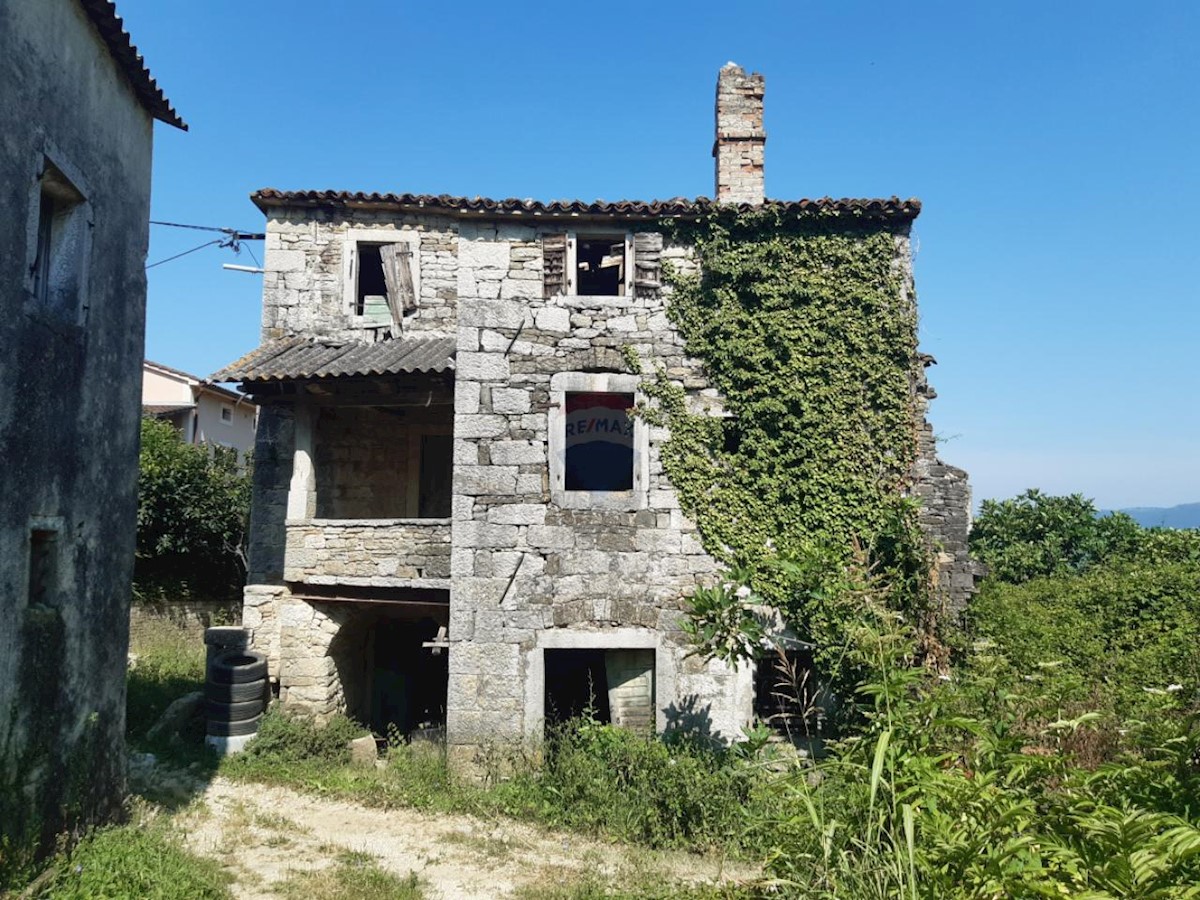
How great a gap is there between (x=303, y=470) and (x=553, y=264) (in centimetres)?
449

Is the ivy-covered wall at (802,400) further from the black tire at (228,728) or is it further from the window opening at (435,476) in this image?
the black tire at (228,728)

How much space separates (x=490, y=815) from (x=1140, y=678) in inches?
287

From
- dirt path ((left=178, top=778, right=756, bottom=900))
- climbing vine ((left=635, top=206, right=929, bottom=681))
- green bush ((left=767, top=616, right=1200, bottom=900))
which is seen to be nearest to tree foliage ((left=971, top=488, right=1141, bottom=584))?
climbing vine ((left=635, top=206, right=929, bottom=681))

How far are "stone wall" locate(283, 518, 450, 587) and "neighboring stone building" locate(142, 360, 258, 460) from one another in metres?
12.7

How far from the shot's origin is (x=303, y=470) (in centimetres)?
1112

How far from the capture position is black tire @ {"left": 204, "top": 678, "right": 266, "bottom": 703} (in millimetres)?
10398

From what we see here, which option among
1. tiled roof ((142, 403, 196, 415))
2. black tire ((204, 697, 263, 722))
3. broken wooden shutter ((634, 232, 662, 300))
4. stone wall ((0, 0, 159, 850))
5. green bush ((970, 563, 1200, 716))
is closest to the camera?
stone wall ((0, 0, 159, 850))

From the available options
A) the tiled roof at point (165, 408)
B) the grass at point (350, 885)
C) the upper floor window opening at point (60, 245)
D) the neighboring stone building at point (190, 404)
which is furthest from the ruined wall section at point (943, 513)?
the tiled roof at point (165, 408)

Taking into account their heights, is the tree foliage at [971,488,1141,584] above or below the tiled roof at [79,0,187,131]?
below

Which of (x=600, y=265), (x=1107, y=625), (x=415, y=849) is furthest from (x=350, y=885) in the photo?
(x=1107, y=625)

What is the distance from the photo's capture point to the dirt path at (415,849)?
708 cm

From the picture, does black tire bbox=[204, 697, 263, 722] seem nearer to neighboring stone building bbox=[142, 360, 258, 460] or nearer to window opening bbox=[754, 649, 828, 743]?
window opening bbox=[754, 649, 828, 743]

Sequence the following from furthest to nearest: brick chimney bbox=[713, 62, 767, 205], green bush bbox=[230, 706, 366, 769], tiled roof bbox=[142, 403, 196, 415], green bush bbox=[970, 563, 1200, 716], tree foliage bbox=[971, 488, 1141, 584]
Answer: tiled roof bbox=[142, 403, 196, 415] < tree foliage bbox=[971, 488, 1141, 584] < brick chimney bbox=[713, 62, 767, 205] < green bush bbox=[230, 706, 366, 769] < green bush bbox=[970, 563, 1200, 716]

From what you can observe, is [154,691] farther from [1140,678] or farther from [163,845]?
[1140,678]
